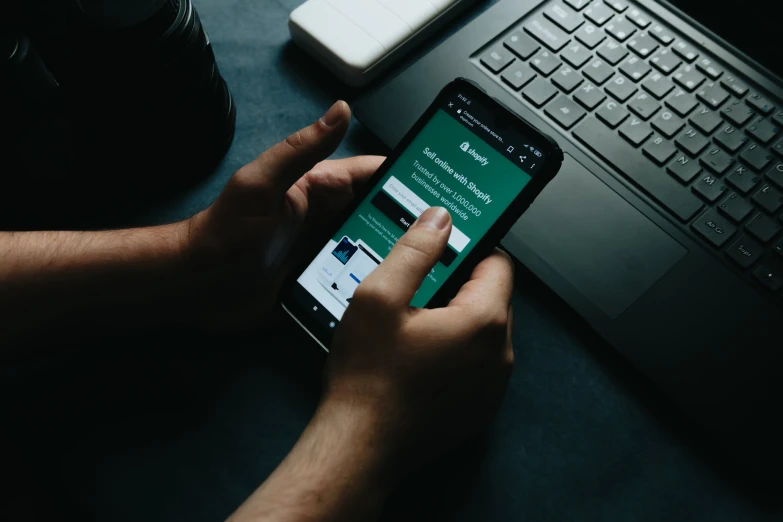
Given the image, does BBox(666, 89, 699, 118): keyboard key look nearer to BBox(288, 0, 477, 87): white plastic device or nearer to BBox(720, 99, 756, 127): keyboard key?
BBox(720, 99, 756, 127): keyboard key

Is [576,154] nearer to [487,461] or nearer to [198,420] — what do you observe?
[487,461]

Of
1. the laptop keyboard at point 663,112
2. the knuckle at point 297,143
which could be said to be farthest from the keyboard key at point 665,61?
the knuckle at point 297,143

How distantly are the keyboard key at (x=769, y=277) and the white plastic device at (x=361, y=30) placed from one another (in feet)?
1.21

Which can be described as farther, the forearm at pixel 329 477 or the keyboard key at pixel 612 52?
the keyboard key at pixel 612 52

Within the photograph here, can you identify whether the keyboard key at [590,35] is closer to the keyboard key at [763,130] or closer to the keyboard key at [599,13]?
the keyboard key at [599,13]

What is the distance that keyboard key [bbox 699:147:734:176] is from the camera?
1.69 feet

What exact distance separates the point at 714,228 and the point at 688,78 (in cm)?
14

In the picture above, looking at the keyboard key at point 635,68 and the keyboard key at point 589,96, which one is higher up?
the keyboard key at point 635,68

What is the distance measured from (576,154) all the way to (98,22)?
0.38 metres

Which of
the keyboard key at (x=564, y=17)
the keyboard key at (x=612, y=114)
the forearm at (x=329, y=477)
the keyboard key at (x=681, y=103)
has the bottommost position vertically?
the forearm at (x=329, y=477)

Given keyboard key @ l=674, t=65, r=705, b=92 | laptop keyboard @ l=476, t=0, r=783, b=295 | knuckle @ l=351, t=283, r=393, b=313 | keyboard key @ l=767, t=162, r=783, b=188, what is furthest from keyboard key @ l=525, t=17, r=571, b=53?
knuckle @ l=351, t=283, r=393, b=313

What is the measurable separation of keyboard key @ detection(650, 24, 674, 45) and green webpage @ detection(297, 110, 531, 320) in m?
0.22

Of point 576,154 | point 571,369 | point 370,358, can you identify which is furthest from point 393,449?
point 576,154

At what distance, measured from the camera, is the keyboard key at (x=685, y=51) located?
55 cm
